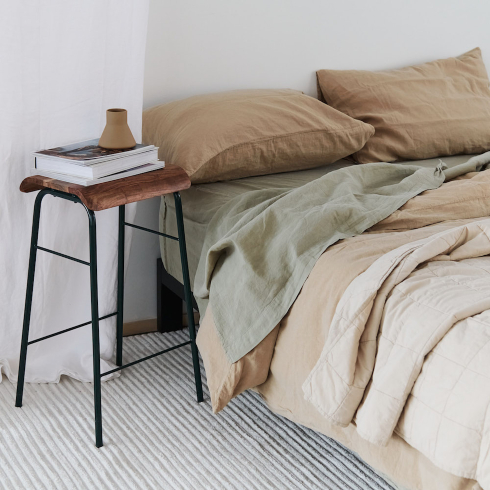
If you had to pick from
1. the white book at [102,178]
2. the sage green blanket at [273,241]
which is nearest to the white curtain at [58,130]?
the white book at [102,178]

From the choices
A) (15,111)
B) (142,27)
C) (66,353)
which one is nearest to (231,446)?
(66,353)

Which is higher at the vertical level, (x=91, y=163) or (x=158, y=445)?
(x=91, y=163)

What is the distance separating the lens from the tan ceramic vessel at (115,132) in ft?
5.17

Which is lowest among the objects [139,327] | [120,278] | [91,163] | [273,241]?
[139,327]

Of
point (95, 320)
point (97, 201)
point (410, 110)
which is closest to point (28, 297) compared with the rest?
point (95, 320)

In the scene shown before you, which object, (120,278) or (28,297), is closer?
(28,297)

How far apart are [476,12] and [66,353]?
2.08m

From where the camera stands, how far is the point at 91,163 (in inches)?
58.6

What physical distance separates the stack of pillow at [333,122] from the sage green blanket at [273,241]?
0.20 meters

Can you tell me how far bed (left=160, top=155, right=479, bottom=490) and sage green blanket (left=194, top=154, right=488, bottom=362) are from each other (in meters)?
0.07

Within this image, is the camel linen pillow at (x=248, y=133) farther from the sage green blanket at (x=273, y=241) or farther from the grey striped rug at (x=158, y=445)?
the grey striped rug at (x=158, y=445)

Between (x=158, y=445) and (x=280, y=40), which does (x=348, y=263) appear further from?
(x=280, y=40)

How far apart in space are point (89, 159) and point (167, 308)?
0.81 metres

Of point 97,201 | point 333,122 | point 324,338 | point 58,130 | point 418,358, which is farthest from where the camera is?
point 333,122
